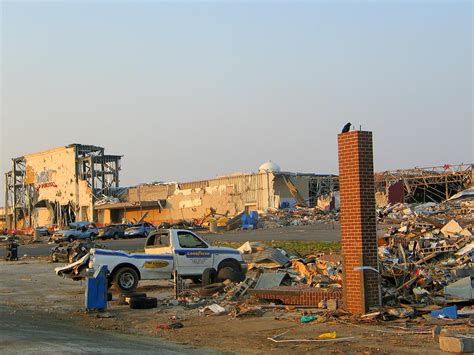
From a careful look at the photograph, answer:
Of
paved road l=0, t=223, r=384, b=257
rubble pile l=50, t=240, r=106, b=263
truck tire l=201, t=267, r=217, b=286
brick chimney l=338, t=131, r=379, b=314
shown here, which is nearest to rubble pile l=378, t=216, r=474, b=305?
brick chimney l=338, t=131, r=379, b=314

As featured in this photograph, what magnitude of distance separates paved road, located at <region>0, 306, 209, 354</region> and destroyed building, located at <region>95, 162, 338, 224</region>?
182 ft

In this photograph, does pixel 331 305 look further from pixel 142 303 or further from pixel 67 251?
pixel 67 251

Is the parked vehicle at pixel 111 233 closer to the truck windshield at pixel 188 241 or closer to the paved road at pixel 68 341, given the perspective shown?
the truck windshield at pixel 188 241

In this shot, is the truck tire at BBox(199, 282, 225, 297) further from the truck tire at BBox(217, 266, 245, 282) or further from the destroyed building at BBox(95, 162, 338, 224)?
the destroyed building at BBox(95, 162, 338, 224)

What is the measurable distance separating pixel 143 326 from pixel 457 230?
1269 centimetres

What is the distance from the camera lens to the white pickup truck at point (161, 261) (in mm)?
19188

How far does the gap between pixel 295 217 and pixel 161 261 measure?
45.7 meters

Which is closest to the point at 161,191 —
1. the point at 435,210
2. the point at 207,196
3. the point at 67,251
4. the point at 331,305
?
the point at 207,196

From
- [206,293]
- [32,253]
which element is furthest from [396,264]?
[32,253]

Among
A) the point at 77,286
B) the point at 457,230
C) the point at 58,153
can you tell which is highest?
the point at 58,153

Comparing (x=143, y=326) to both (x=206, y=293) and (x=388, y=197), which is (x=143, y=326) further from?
(x=388, y=197)

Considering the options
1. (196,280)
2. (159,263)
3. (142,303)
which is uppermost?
(159,263)

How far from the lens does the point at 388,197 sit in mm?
66250

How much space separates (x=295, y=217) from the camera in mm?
64875
